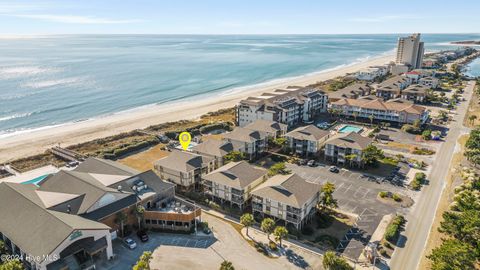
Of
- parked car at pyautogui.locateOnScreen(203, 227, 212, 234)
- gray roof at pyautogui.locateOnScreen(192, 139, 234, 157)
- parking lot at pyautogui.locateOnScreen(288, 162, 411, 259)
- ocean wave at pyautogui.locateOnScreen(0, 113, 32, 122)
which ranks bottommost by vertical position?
ocean wave at pyautogui.locateOnScreen(0, 113, 32, 122)

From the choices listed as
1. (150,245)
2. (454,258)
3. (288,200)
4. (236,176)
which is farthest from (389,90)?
(150,245)

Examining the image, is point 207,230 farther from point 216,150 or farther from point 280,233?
point 216,150

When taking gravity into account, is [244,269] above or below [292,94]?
below

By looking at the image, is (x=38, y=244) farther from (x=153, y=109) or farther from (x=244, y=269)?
(x=153, y=109)

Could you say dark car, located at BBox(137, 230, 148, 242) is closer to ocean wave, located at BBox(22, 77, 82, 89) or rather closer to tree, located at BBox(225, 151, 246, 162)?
tree, located at BBox(225, 151, 246, 162)

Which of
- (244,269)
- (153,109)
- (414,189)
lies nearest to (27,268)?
(244,269)

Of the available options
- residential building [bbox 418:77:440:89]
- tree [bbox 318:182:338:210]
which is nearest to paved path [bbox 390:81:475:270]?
tree [bbox 318:182:338:210]
